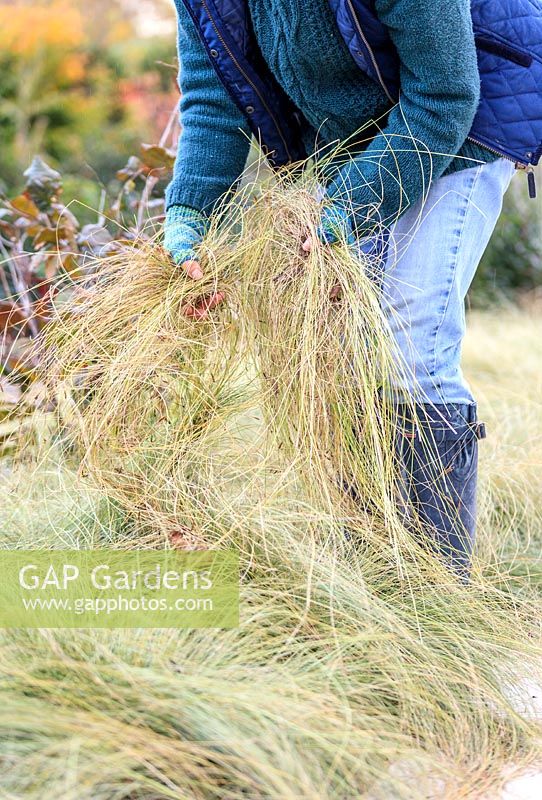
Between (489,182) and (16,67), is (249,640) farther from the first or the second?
(16,67)

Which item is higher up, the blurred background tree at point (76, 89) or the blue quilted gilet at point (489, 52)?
the blurred background tree at point (76, 89)

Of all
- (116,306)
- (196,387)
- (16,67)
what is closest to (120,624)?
(196,387)

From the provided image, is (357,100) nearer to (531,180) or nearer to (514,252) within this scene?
(531,180)

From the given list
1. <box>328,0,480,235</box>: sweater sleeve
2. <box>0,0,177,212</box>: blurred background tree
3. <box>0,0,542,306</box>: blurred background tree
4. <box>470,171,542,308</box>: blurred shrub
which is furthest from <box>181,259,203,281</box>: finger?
<box>0,0,177,212</box>: blurred background tree

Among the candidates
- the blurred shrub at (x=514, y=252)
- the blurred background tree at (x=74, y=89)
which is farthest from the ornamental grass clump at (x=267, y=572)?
the blurred background tree at (x=74, y=89)

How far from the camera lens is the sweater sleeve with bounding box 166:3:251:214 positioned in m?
1.79

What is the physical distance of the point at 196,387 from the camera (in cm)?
176

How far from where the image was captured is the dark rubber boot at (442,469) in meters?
1.70

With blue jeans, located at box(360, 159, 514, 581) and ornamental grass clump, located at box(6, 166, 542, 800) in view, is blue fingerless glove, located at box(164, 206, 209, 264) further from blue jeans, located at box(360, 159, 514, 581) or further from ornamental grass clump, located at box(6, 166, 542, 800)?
blue jeans, located at box(360, 159, 514, 581)

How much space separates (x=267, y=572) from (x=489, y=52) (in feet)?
3.44

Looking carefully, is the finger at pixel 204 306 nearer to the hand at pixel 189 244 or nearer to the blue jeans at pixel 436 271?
the hand at pixel 189 244

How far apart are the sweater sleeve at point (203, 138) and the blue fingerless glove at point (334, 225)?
299 millimetres

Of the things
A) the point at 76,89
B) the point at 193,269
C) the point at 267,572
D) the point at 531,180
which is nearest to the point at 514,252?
the point at 531,180

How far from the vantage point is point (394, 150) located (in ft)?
5.08
